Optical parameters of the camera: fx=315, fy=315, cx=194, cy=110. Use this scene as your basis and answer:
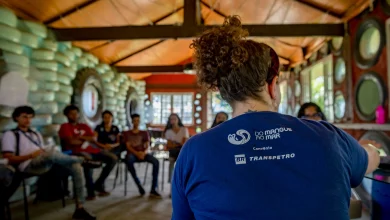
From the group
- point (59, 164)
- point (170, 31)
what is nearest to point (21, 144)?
point (59, 164)

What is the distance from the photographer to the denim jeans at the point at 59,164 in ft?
9.59

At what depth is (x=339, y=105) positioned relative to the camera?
4.62m

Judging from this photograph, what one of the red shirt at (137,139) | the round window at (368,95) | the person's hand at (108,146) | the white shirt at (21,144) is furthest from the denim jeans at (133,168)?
the round window at (368,95)

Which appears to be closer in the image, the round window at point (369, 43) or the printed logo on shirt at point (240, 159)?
the printed logo on shirt at point (240, 159)

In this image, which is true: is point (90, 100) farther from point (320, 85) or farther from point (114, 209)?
point (320, 85)

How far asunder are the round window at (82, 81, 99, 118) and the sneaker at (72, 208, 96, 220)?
2.48 metres

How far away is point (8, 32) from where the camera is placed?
10.7 ft

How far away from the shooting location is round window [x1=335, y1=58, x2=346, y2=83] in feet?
14.5

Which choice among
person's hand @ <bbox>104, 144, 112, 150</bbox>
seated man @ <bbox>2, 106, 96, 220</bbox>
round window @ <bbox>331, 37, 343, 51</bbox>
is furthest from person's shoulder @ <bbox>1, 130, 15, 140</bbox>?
round window @ <bbox>331, 37, 343, 51</bbox>

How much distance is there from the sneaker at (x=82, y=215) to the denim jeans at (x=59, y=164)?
9 cm

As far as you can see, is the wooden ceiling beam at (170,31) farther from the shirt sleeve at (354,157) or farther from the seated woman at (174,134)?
the shirt sleeve at (354,157)

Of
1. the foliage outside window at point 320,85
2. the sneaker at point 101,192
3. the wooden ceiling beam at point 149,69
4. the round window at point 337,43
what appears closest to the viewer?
the sneaker at point 101,192

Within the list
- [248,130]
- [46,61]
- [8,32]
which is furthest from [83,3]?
[248,130]

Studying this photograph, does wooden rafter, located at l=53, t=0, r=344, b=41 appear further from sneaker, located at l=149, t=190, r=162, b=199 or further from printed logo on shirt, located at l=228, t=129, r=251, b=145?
Answer: printed logo on shirt, located at l=228, t=129, r=251, b=145
